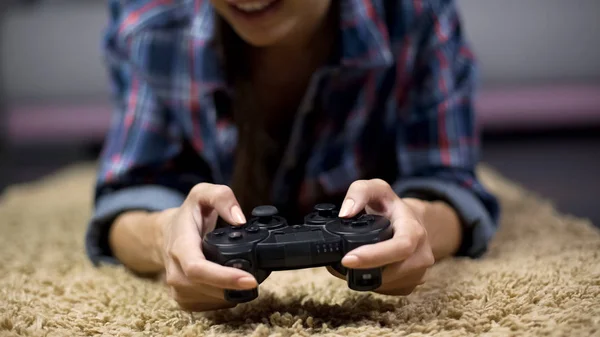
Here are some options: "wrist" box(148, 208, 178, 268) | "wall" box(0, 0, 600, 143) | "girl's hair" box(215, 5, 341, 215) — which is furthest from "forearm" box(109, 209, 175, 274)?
"wall" box(0, 0, 600, 143)

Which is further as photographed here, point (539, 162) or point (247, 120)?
point (539, 162)

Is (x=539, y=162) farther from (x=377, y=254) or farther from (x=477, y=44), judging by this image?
(x=377, y=254)

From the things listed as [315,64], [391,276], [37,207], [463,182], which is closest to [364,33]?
[315,64]

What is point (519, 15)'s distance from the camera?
5.36 ft

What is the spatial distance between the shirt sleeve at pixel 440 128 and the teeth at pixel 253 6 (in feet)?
0.75

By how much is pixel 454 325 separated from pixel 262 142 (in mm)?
318

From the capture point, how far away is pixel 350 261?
41 cm

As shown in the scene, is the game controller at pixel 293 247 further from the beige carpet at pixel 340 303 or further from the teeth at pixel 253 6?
the teeth at pixel 253 6

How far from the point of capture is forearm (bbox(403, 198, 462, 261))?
577 mm

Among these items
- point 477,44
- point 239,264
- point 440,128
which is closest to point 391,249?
point 239,264

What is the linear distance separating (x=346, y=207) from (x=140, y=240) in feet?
0.84

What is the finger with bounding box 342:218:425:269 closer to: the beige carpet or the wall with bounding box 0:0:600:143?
the beige carpet

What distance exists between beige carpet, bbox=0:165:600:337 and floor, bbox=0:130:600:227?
1.09 ft

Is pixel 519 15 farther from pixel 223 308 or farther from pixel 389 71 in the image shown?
pixel 223 308
